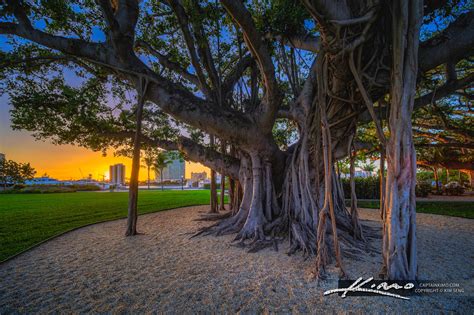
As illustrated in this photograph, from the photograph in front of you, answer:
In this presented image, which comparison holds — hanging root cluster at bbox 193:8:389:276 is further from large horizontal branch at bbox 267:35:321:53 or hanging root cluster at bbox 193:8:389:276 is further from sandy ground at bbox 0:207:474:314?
large horizontal branch at bbox 267:35:321:53

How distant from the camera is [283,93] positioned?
3.79 meters

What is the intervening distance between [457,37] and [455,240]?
3478 mm

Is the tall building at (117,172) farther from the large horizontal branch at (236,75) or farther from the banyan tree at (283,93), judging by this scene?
the large horizontal branch at (236,75)

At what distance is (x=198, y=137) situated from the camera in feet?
26.0

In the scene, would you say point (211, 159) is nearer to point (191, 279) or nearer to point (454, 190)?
point (191, 279)

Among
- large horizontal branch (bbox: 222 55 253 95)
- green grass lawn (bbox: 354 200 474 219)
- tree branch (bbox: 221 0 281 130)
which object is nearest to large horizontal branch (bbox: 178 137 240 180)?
tree branch (bbox: 221 0 281 130)

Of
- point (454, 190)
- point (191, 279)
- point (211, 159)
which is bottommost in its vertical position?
point (454, 190)

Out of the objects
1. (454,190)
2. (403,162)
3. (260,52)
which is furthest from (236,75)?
(454,190)

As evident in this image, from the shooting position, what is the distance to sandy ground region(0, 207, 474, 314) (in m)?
1.73

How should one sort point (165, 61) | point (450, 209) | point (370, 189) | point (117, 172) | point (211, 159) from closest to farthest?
point (211, 159)
point (165, 61)
point (450, 209)
point (370, 189)
point (117, 172)

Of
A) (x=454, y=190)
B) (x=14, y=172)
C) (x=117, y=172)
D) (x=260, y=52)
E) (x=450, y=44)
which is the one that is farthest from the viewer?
(x=117, y=172)

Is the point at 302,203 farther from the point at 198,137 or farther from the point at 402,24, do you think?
the point at 198,137

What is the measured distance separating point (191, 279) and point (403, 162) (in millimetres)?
2471

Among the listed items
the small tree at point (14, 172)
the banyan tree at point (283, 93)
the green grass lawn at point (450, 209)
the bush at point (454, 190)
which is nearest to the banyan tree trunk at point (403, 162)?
the banyan tree at point (283, 93)
